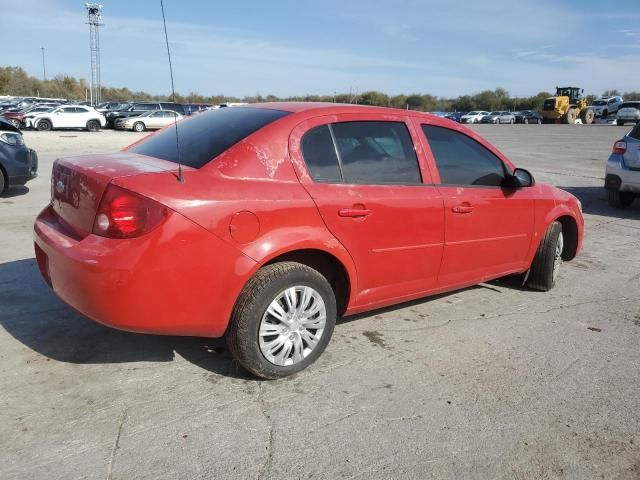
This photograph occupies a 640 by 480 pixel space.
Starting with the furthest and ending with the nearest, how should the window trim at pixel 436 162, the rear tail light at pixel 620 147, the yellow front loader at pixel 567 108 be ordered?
the yellow front loader at pixel 567 108, the rear tail light at pixel 620 147, the window trim at pixel 436 162

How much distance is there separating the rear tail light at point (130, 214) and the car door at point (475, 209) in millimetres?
2067

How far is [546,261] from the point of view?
507cm

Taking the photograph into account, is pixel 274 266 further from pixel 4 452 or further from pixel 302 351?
pixel 4 452

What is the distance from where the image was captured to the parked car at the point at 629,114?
156 ft

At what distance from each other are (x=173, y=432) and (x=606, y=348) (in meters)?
3.00

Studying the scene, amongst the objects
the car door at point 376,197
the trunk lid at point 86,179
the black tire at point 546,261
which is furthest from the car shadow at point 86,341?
the black tire at point 546,261

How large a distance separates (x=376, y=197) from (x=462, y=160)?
1.04m

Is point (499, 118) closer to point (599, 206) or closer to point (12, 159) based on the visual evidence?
point (599, 206)

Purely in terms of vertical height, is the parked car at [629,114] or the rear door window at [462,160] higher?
the parked car at [629,114]

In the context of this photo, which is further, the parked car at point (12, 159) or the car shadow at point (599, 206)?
the car shadow at point (599, 206)

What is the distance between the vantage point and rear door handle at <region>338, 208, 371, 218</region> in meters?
3.48

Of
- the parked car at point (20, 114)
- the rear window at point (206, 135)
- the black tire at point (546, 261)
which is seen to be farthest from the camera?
the parked car at point (20, 114)

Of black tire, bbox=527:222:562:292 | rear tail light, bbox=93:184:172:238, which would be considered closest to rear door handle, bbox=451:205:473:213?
black tire, bbox=527:222:562:292

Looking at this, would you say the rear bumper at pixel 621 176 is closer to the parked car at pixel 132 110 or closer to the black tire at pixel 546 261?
the black tire at pixel 546 261
